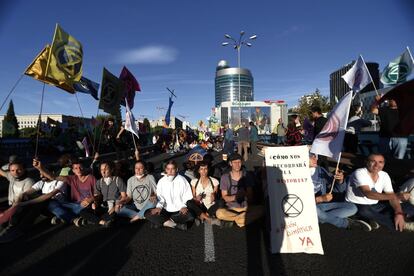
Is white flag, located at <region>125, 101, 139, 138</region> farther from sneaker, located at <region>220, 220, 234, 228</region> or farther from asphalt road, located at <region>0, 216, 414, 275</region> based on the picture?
sneaker, located at <region>220, 220, 234, 228</region>

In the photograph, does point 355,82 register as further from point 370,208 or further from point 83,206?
point 83,206

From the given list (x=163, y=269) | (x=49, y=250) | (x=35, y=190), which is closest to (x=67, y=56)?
(x=35, y=190)

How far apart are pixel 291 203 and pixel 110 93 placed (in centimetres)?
615

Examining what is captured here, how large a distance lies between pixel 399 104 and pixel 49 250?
5.17 metres

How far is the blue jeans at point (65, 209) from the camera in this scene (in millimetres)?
5637

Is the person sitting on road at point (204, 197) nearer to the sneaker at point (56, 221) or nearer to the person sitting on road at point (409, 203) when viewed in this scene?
the sneaker at point (56, 221)

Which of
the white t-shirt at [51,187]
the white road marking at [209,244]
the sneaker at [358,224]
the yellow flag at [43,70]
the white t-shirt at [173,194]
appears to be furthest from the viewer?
the yellow flag at [43,70]

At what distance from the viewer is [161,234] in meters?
5.03

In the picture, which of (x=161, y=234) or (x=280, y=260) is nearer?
(x=280, y=260)

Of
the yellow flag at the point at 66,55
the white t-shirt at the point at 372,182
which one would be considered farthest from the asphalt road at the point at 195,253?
the yellow flag at the point at 66,55

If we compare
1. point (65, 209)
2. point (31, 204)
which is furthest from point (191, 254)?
point (31, 204)

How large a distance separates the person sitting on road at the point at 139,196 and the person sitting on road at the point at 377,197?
11.0 ft

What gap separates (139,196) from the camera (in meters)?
5.83

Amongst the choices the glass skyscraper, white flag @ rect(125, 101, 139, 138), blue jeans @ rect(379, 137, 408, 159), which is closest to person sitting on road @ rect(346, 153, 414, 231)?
blue jeans @ rect(379, 137, 408, 159)
